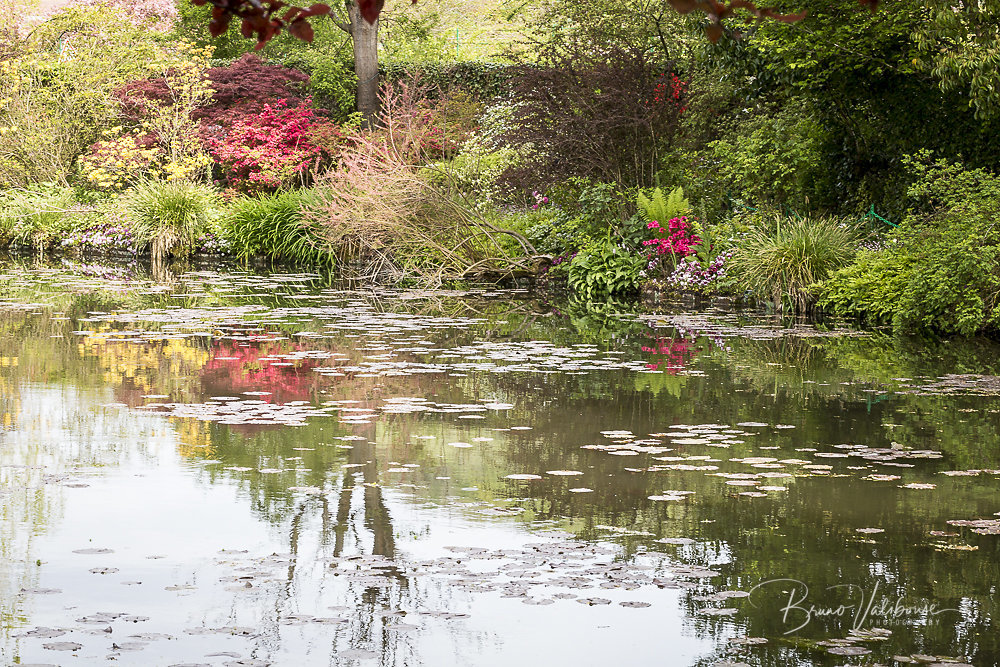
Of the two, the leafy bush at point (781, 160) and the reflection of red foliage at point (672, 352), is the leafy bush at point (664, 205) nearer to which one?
the leafy bush at point (781, 160)

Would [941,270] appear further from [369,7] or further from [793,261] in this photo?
[369,7]

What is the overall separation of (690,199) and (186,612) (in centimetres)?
1529

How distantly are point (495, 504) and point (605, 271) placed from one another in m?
11.3

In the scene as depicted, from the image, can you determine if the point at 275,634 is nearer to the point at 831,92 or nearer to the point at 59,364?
the point at 59,364

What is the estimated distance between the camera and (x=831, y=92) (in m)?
15.7

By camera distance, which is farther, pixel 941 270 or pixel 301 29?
pixel 941 270

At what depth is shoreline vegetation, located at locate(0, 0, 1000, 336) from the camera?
13312 mm

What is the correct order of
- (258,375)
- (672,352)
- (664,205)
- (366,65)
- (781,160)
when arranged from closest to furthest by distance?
(258,375)
(672,352)
(664,205)
(781,160)
(366,65)

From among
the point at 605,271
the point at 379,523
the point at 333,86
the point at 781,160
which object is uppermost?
the point at 333,86

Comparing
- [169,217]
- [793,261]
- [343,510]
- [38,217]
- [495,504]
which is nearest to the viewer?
[343,510]

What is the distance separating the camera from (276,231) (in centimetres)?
2211

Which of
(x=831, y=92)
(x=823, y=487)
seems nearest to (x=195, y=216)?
(x=831, y=92)

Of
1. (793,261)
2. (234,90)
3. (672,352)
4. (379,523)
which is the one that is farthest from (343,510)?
(234,90)

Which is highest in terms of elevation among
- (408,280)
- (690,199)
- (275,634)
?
(690,199)
